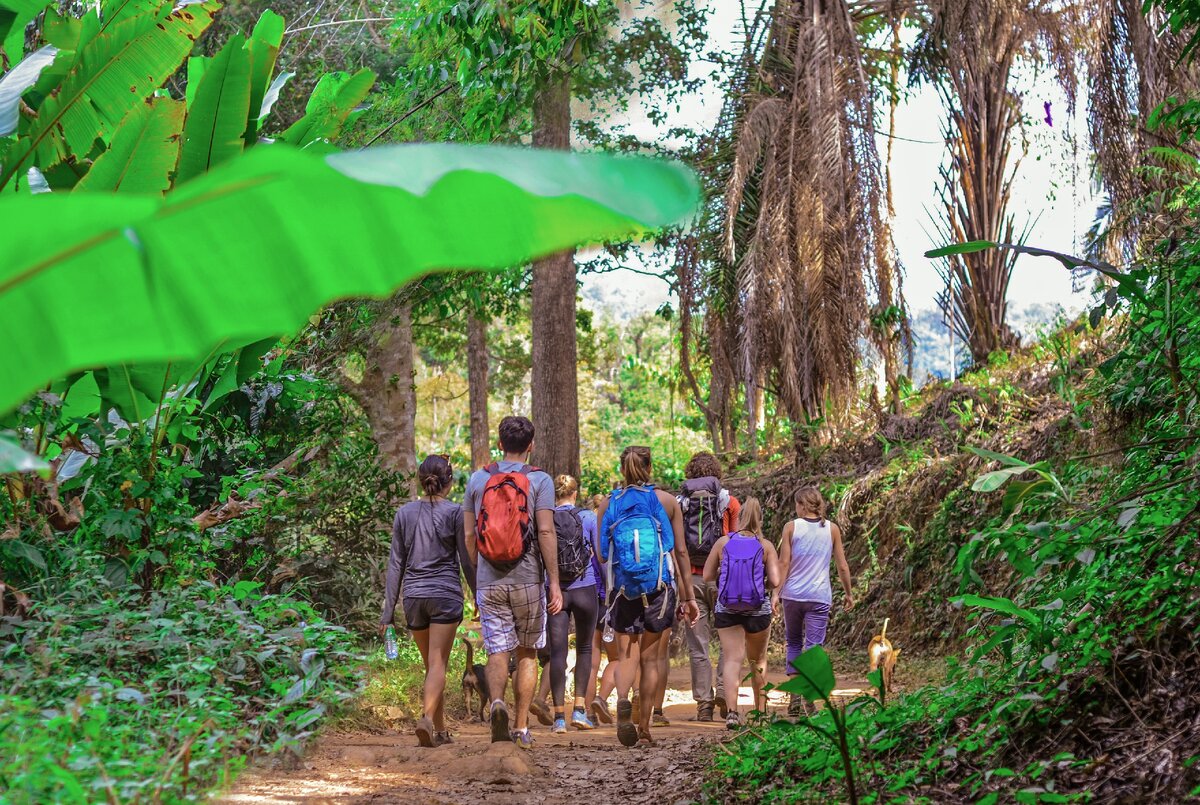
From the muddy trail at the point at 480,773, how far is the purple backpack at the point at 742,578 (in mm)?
854

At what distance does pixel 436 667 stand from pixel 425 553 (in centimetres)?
70

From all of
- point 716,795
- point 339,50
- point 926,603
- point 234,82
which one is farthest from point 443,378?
point 716,795

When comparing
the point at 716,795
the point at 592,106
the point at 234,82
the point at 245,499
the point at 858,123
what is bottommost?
the point at 716,795

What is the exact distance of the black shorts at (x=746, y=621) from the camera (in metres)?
7.48

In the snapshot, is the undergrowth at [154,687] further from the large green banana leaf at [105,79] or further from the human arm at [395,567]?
the large green banana leaf at [105,79]

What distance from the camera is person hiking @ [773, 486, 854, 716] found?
25.4 ft

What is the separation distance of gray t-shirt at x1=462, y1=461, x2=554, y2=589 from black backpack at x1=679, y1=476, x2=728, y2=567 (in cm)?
173

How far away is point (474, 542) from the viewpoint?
21.9 ft

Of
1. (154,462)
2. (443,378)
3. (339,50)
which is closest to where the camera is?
(154,462)

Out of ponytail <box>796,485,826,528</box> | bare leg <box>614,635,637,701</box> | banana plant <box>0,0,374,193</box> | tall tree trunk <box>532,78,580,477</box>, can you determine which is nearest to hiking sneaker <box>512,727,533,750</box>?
bare leg <box>614,635,637,701</box>

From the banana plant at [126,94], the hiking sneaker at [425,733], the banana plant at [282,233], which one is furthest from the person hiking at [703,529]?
the banana plant at [282,233]

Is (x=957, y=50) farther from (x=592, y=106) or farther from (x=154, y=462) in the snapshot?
(x=154, y=462)

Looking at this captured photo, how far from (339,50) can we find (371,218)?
16844mm

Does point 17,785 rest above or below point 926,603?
below
